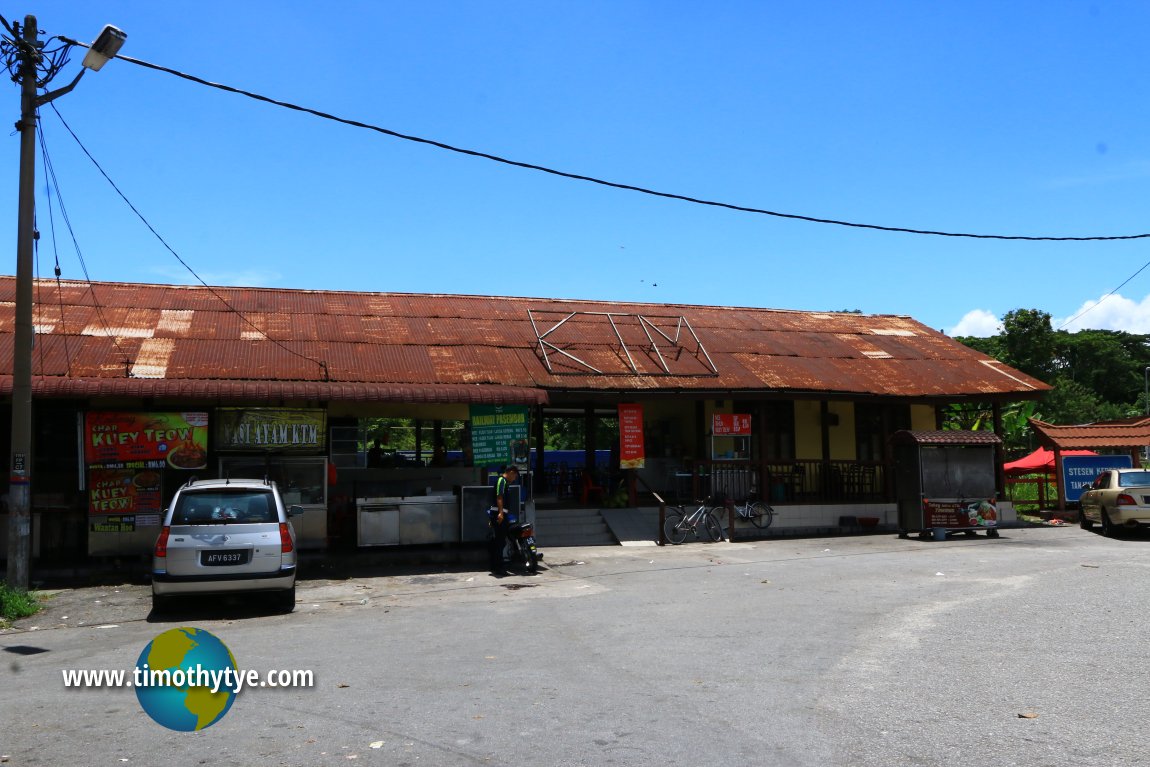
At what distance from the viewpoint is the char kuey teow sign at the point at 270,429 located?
1587 cm

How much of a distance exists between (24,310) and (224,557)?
15.1 ft

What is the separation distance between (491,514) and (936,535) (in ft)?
31.7

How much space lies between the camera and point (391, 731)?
19.5 ft

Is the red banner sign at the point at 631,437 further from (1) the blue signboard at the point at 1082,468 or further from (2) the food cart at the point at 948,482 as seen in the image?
(1) the blue signboard at the point at 1082,468

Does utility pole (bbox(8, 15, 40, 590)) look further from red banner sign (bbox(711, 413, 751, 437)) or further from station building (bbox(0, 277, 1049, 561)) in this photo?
red banner sign (bbox(711, 413, 751, 437))

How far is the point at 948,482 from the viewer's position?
64.7 ft

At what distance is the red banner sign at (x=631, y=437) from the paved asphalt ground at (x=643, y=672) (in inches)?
199

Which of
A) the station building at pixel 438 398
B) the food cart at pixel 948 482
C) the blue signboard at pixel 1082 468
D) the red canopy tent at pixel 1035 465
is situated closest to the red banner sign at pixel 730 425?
the station building at pixel 438 398

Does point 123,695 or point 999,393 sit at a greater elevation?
point 999,393

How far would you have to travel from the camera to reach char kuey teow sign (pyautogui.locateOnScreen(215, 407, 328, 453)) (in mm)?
15867

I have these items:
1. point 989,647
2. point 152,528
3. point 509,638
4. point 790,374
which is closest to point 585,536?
point 790,374

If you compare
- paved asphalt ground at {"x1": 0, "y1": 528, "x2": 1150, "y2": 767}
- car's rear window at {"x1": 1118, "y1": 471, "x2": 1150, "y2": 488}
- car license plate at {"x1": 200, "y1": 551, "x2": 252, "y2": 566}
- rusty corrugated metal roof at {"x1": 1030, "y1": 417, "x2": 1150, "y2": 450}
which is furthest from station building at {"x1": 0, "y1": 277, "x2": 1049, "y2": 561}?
car license plate at {"x1": 200, "y1": 551, "x2": 252, "y2": 566}

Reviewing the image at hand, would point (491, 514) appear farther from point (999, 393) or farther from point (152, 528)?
point (999, 393)

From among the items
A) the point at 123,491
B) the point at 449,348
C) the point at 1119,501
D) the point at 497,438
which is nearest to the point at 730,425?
the point at 497,438
